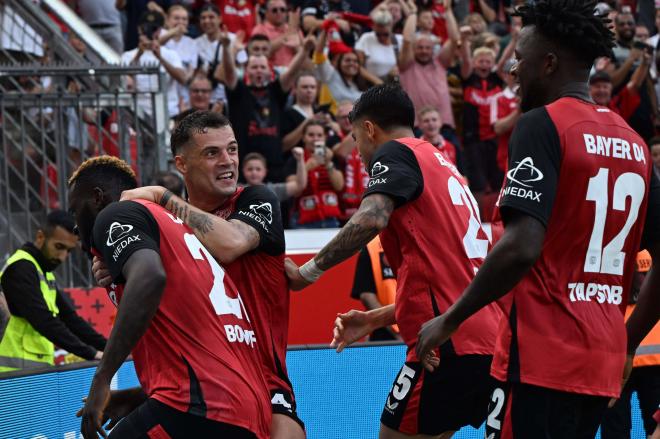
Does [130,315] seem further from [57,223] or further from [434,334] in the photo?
[57,223]

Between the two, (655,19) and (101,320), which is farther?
(655,19)

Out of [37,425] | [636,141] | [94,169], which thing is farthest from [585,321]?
[37,425]

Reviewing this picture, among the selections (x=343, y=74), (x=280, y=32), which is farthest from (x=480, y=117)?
(x=280, y=32)

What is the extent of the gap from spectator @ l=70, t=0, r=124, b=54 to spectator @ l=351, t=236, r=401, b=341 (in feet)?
21.1

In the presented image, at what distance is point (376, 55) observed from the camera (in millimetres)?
13875

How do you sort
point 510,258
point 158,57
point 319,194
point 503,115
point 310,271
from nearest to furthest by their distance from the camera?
point 510,258 < point 310,271 < point 319,194 < point 158,57 < point 503,115

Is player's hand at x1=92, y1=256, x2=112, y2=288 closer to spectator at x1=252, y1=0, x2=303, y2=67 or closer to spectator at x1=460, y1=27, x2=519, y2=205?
spectator at x1=460, y1=27, x2=519, y2=205

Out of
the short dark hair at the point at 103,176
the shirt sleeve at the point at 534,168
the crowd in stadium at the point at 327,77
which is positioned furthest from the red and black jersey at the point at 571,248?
the crowd in stadium at the point at 327,77

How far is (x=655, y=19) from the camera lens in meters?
17.1

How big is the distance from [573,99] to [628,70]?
10.5m

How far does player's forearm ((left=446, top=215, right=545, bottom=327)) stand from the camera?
3.57 meters

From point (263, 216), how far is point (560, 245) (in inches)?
55.0

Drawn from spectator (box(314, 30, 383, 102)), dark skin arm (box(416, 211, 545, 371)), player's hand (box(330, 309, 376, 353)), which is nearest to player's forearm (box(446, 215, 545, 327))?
dark skin arm (box(416, 211, 545, 371))

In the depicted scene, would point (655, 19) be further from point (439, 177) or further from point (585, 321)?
point (585, 321)
